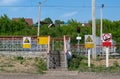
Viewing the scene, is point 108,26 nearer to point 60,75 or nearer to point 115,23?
point 115,23

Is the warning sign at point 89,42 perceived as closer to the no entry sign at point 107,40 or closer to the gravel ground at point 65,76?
the no entry sign at point 107,40

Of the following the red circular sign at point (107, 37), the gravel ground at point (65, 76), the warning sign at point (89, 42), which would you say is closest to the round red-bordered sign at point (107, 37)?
the red circular sign at point (107, 37)

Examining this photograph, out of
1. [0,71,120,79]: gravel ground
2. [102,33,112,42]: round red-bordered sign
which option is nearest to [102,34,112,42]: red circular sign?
[102,33,112,42]: round red-bordered sign

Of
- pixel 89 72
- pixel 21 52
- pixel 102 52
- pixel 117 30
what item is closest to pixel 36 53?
pixel 21 52

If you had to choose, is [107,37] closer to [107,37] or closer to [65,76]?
[107,37]

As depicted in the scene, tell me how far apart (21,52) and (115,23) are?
63674mm

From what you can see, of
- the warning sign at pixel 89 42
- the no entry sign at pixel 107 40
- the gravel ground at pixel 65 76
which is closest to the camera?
the gravel ground at pixel 65 76

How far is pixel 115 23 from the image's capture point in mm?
97188

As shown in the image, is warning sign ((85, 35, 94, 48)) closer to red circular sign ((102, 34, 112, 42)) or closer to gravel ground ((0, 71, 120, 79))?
red circular sign ((102, 34, 112, 42))

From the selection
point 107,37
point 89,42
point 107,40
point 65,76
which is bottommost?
point 65,76

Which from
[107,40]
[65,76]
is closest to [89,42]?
[107,40]

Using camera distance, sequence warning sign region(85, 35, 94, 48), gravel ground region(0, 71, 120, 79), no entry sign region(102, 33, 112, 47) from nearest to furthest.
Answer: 1. gravel ground region(0, 71, 120, 79)
2. no entry sign region(102, 33, 112, 47)
3. warning sign region(85, 35, 94, 48)

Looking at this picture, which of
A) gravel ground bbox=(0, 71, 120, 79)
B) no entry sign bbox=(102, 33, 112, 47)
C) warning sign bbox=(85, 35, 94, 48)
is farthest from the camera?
warning sign bbox=(85, 35, 94, 48)

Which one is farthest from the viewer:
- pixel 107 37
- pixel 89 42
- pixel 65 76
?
pixel 89 42
